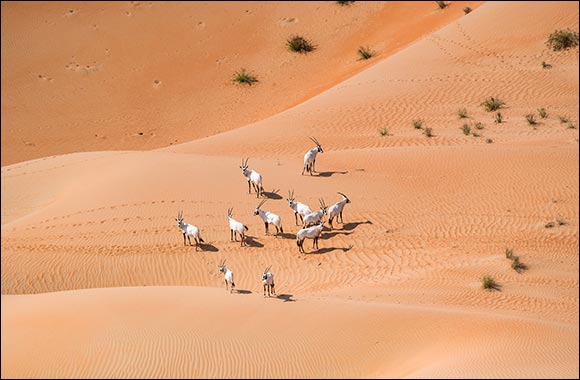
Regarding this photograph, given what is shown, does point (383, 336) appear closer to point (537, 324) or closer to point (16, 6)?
point (537, 324)

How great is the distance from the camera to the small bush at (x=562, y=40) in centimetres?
2983

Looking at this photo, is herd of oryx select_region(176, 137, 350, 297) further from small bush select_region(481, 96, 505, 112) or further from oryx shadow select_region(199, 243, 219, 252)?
small bush select_region(481, 96, 505, 112)

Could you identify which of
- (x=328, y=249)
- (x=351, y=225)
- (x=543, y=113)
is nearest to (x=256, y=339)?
(x=328, y=249)

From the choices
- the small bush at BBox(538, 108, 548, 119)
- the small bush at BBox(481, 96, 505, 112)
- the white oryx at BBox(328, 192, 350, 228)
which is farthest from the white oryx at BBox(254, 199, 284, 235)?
the small bush at BBox(538, 108, 548, 119)

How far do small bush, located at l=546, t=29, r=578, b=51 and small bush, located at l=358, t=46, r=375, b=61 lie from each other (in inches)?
347

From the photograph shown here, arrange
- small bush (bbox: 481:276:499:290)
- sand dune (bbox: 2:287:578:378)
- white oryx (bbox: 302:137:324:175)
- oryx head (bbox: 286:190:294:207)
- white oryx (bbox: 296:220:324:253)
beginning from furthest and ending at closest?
white oryx (bbox: 302:137:324:175) < oryx head (bbox: 286:190:294:207) < white oryx (bbox: 296:220:324:253) < small bush (bbox: 481:276:499:290) < sand dune (bbox: 2:287:578:378)

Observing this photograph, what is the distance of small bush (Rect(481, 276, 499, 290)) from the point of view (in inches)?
597

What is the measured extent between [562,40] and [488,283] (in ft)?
58.4

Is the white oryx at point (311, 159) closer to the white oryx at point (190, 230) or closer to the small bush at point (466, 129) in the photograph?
the white oryx at point (190, 230)

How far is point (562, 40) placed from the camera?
2981cm

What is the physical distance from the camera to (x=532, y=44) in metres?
30.5

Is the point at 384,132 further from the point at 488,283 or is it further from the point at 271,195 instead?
the point at 488,283

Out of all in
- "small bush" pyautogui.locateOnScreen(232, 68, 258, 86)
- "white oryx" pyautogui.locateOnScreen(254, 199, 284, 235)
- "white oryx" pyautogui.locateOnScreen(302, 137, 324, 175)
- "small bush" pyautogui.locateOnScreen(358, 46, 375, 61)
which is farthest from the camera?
"small bush" pyautogui.locateOnScreen(232, 68, 258, 86)

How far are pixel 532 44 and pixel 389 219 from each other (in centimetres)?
1514
